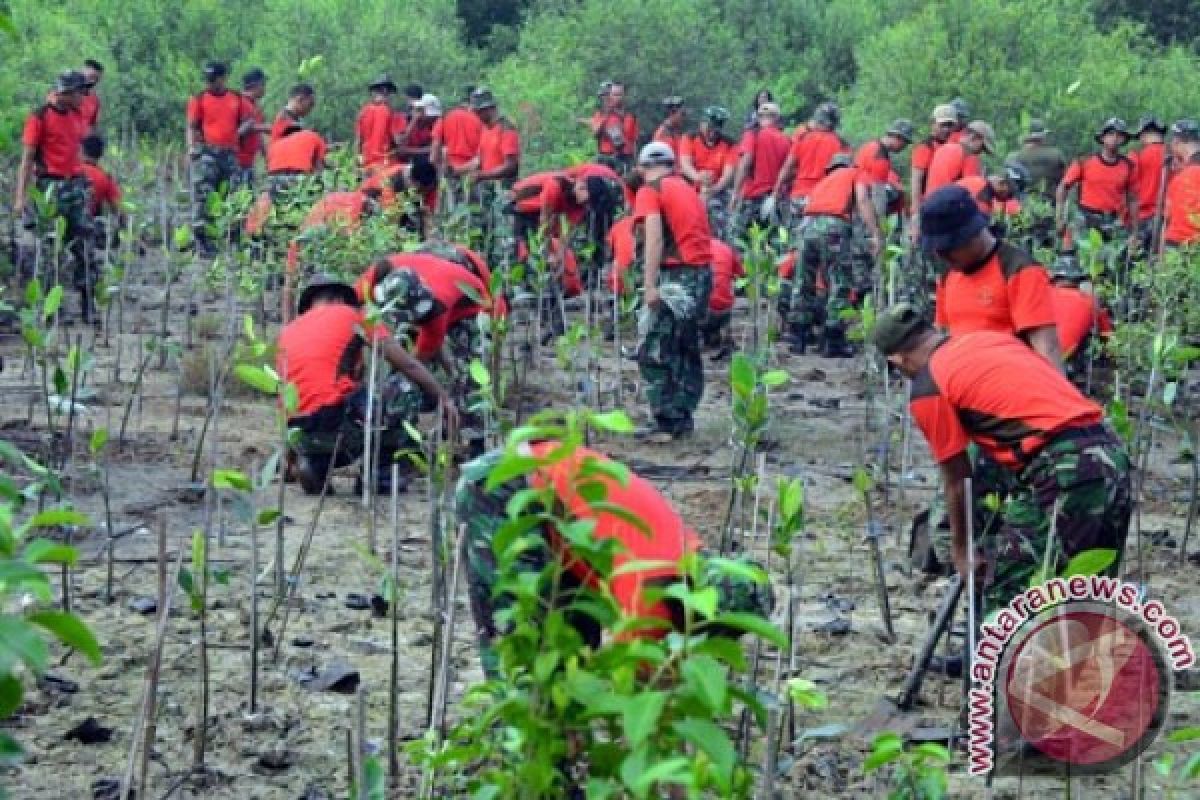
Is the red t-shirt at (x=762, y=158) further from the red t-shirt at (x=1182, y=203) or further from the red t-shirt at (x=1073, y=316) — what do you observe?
the red t-shirt at (x=1073, y=316)

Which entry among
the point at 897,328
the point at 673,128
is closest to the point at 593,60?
the point at 673,128

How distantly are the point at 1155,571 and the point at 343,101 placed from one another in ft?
48.7

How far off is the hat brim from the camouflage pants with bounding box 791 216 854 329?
6.91m

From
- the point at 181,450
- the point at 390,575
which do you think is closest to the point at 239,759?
the point at 390,575

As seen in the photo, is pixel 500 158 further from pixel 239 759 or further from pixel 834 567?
pixel 239 759

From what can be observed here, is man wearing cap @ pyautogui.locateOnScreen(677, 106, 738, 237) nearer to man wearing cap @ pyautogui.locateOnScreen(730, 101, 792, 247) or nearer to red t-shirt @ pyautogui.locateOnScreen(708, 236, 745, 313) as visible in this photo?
man wearing cap @ pyautogui.locateOnScreen(730, 101, 792, 247)

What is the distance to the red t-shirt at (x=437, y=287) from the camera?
352 inches

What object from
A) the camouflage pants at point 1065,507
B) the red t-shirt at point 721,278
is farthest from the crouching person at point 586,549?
the red t-shirt at point 721,278

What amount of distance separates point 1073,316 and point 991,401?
5.76 metres

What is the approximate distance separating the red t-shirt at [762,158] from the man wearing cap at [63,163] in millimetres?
6175

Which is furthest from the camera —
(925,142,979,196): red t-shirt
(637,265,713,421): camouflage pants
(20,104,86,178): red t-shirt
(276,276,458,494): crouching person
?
(925,142,979,196): red t-shirt

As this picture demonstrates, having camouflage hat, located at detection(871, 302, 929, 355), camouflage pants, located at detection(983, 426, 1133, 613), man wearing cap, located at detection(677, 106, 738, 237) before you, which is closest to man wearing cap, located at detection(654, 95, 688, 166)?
man wearing cap, located at detection(677, 106, 738, 237)

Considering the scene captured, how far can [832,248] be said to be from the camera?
536 inches

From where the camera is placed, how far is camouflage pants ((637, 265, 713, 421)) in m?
10.5
